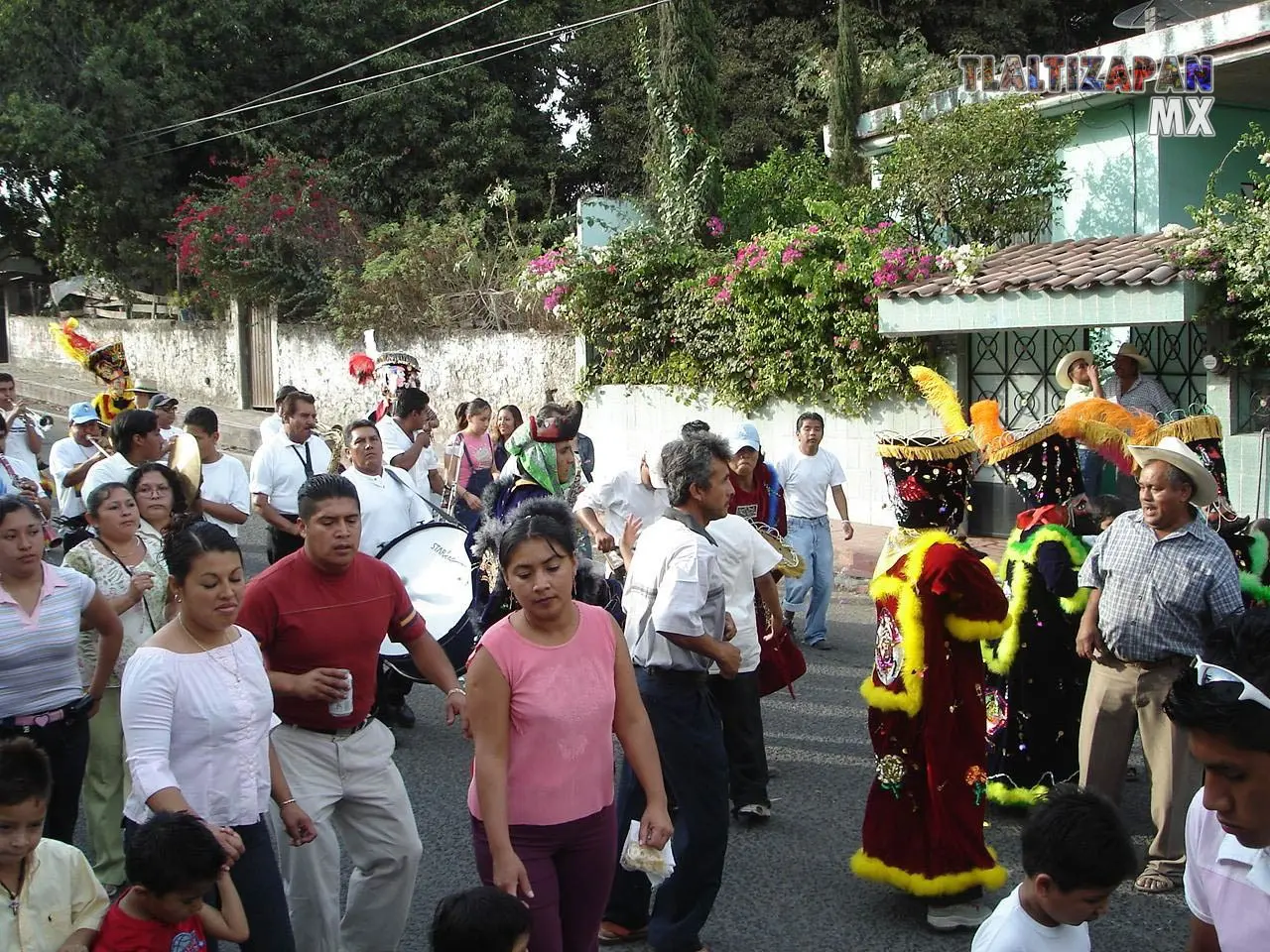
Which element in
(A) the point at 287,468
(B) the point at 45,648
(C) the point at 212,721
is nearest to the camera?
(C) the point at 212,721

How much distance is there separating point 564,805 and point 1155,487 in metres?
2.78

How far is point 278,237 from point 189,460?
57.0 ft

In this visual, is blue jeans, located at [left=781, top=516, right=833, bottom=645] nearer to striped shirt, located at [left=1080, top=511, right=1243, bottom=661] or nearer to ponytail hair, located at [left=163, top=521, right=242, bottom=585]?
striped shirt, located at [left=1080, top=511, right=1243, bottom=661]

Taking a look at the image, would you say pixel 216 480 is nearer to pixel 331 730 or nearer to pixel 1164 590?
pixel 331 730

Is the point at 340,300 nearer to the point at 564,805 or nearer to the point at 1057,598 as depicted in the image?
the point at 1057,598

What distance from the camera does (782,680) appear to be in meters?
6.21

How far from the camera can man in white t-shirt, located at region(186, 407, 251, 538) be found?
761 centimetres

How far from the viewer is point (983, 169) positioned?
14242 mm

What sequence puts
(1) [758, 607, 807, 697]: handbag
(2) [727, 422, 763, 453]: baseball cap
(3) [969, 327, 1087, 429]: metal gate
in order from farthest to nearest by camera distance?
(3) [969, 327, 1087, 429]: metal gate, (2) [727, 422, 763, 453]: baseball cap, (1) [758, 607, 807, 697]: handbag

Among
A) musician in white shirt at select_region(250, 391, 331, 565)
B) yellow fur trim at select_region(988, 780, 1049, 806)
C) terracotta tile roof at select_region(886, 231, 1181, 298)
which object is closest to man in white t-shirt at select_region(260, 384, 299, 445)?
musician in white shirt at select_region(250, 391, 331, 565)

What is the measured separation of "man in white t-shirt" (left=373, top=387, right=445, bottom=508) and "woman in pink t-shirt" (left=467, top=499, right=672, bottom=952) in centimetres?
492

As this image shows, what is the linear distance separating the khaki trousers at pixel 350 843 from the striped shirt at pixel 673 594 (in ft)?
3.23

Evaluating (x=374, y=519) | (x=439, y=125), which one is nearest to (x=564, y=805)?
(x=374, y=519)

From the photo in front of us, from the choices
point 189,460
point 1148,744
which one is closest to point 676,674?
point 1148,744
